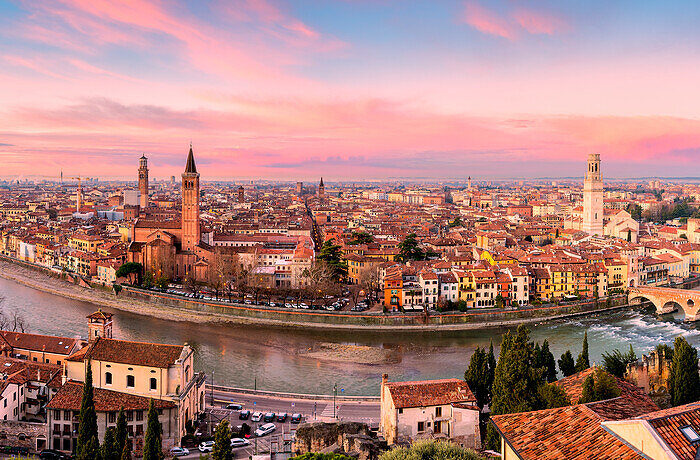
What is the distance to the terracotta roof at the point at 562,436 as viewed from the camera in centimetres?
488

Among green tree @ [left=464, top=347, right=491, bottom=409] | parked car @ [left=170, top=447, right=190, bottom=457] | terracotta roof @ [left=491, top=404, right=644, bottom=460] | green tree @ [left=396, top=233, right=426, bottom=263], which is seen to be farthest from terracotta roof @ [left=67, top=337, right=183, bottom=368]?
green tree @ [left=396, top=233, right=426, bottom=263]

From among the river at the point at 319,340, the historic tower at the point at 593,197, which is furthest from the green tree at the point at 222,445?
the historic tower at the point at 593,197

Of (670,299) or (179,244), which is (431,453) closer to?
(670,299)

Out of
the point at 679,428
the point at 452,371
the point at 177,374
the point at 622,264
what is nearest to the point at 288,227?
the point at 622,264

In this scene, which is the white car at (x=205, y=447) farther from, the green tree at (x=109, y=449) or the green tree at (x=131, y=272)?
the green tree at (x=131, y=272)

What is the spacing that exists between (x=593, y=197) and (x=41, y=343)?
3009 centimetres

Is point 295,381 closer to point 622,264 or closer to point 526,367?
point 526,367

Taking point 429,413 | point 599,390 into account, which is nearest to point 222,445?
point 429,413

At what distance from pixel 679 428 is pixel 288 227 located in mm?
33153

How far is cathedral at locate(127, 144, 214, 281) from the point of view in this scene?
25609 millimetres

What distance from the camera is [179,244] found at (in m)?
27.8

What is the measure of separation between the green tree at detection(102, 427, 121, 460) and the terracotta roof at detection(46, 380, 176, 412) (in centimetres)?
140

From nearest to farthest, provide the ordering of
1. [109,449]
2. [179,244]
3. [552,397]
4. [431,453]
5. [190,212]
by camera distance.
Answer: [431,453]
[109,449]
[552,397]
[190,212]
[179,244]

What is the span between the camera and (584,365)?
11.2m
